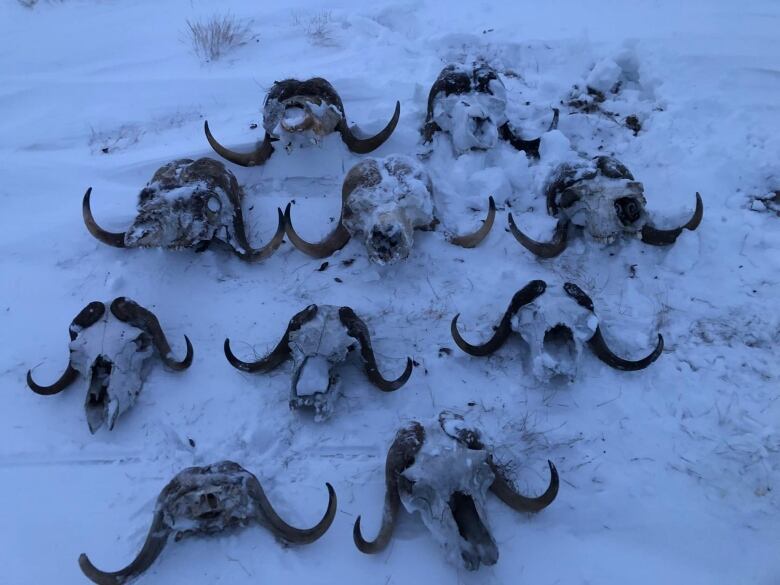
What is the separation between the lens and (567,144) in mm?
4812

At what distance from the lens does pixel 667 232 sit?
413cm

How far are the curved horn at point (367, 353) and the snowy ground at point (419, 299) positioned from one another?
176 mm

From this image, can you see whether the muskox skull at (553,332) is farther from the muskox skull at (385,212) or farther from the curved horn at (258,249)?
the curved horn at (258,249)

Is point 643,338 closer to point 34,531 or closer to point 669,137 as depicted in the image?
point 669,137

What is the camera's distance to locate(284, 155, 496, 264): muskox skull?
3.89 meters

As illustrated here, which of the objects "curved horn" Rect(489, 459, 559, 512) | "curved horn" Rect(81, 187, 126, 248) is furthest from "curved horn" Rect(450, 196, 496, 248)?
"curved horn" Rect(81, 187, 126, 248)

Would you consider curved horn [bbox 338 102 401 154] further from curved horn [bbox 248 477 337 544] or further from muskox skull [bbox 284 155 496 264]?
curved horn [bbox 248 477 337 544]

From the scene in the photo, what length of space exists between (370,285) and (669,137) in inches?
112

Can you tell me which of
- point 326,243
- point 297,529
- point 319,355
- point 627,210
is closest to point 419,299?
point 326,243

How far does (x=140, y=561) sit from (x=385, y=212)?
2440mm

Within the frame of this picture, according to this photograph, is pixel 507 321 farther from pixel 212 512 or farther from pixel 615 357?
pixel 212 512

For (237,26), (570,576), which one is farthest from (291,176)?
(570,576)

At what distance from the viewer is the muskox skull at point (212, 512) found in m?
2.88

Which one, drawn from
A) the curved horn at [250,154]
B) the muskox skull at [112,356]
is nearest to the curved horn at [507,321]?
the muskox skull at [112,356]
